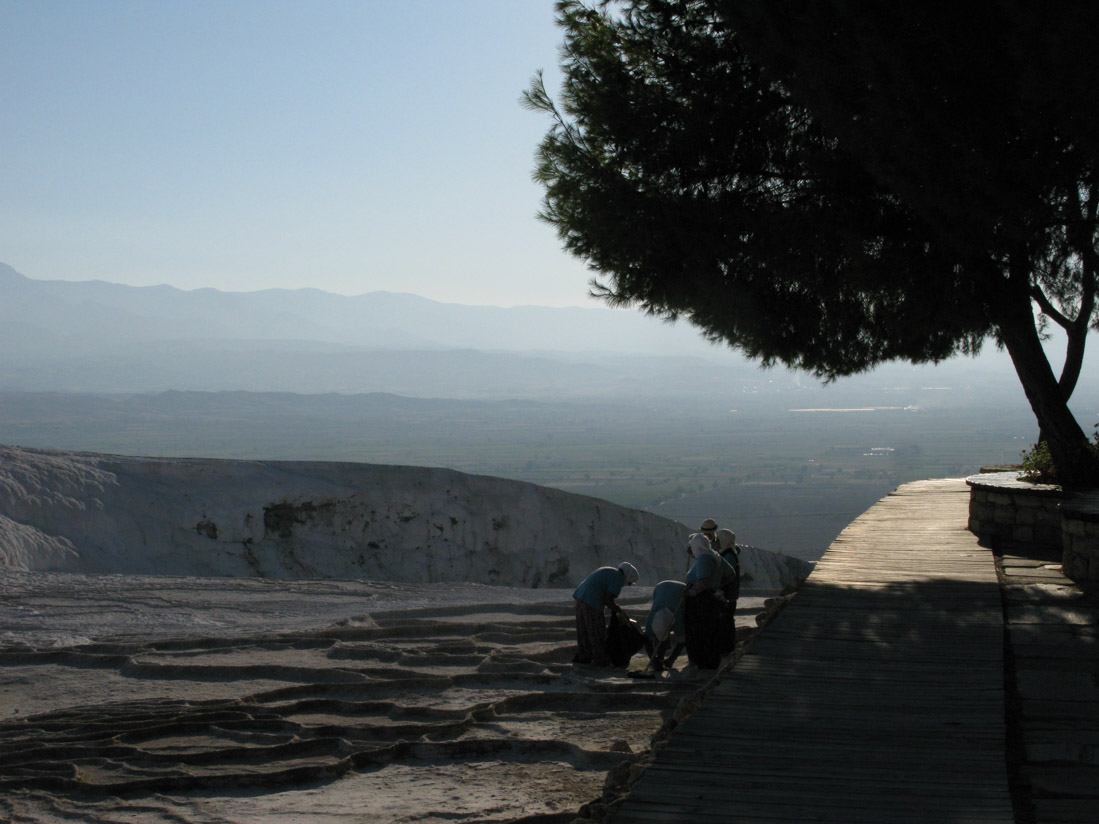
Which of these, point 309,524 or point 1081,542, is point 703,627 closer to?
point 1081,542

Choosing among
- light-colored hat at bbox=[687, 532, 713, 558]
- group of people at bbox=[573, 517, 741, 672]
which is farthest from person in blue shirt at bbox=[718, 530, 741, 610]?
light-colored hat at bbox=[687, 532, 713, 558]

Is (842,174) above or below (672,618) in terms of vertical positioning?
above

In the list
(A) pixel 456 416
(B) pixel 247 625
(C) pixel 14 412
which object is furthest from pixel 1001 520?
(A) pixel 456 416

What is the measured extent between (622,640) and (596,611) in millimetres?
301

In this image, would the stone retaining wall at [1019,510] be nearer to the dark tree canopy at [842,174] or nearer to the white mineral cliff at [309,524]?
the dark tree canopy at [842,174]

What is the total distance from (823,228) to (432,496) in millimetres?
7165

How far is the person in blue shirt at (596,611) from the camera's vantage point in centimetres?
703

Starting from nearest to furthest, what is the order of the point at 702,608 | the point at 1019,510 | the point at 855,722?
the point at 855,722, the point at 702,608, the point at 1019,510

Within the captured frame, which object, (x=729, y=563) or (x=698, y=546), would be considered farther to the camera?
(x=729, y=563)

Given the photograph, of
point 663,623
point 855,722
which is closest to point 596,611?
point 663,623

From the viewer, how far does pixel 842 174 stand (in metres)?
9.38

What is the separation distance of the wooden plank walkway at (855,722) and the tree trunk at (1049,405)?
2.84m

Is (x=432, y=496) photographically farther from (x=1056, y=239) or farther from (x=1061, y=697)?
(x=1061, y=697)

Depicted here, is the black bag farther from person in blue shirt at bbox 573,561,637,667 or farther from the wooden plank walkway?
the wooden plank walkway
